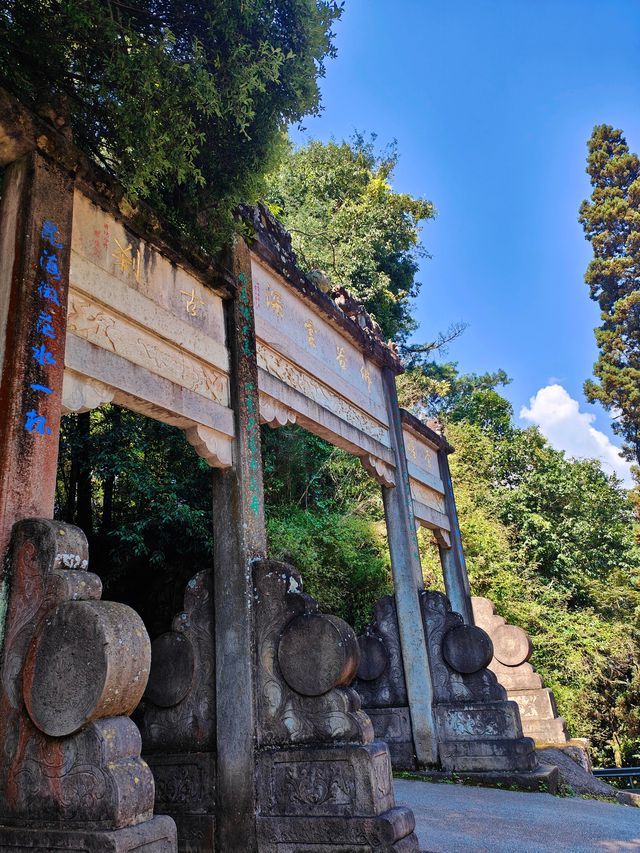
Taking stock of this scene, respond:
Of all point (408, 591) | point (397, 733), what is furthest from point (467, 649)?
point (397, 733)

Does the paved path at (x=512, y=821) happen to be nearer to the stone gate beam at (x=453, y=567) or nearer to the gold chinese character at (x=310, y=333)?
the stone gate beam at (x=453, y=567)

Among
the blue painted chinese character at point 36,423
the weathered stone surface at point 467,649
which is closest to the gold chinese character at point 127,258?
the blue painted chinese character at point 36,423

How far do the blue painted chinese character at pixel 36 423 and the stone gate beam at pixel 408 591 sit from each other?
16.5ft

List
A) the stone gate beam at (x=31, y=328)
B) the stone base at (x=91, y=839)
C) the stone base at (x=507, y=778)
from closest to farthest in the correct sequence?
the stone base at (x=91, y=839), the stone gate beam at (x=31, y=328), the stone base at (x=507, y=778)

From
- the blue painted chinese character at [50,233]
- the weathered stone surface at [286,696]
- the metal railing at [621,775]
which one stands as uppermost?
the blue painted chinese character at [50,233]

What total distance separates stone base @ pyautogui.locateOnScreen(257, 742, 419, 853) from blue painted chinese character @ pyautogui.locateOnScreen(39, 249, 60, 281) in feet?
10.2

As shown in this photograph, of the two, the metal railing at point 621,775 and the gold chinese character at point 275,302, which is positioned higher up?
the gold chinese character at point 275,302

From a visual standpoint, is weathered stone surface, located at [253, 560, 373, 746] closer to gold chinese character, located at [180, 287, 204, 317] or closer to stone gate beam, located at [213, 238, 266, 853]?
stone gate beam, located at [213, 238, 266, 853]

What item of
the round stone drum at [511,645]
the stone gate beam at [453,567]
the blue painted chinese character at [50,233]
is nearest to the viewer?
the blue painted chinese character at [50,233]

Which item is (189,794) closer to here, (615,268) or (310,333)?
(310,333)

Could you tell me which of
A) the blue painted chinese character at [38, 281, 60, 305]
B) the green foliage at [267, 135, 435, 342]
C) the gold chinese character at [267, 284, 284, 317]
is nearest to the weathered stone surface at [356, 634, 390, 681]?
the gold chinese character at [267, 284, 284, 317]

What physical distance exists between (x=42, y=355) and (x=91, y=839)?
2.11m

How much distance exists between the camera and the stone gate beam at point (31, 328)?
2822 mm

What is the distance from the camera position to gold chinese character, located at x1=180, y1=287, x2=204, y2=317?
461 centimetres
